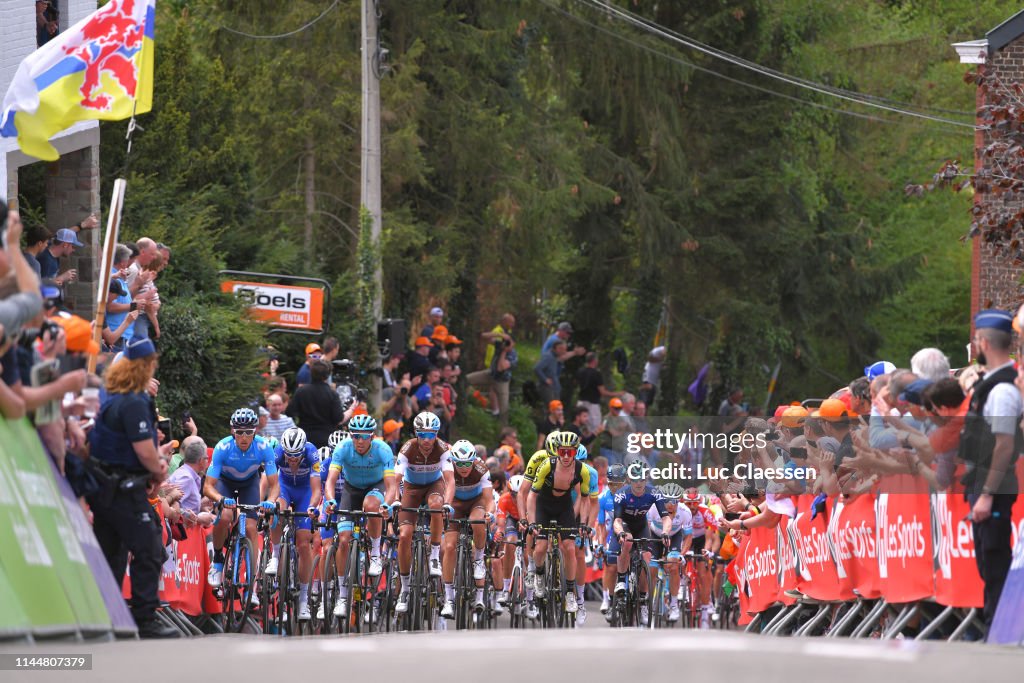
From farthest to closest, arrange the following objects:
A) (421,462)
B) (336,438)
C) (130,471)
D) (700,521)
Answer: (700,521), (336,438), (421,462), (130,471)

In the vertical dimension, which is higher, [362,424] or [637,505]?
[362,424]

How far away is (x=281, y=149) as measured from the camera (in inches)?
1313

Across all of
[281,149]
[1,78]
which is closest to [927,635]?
[1,78]

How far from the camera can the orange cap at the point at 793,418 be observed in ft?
49.4

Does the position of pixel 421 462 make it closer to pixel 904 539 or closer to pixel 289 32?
pixel 904 539

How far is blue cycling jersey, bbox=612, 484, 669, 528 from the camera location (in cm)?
2127

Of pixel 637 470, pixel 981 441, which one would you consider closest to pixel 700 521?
pixel 637 470

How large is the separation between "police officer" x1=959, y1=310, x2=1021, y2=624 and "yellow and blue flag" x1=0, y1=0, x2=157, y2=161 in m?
5.84

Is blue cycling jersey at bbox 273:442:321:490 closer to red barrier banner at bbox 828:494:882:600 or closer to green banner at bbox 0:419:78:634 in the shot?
red barrier banner at bbox 828:494:882:600

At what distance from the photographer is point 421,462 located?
1862cm

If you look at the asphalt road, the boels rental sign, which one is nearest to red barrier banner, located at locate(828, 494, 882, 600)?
the asphalt road

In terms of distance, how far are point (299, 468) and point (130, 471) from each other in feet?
22.2

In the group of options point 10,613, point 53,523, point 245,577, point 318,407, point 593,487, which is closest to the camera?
point 10,613

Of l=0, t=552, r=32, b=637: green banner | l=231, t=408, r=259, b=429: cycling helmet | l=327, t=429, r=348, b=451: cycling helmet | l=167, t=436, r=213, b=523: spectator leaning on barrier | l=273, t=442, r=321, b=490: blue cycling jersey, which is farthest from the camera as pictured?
l=327, t=429, r=348, b=451: cycling helmet
